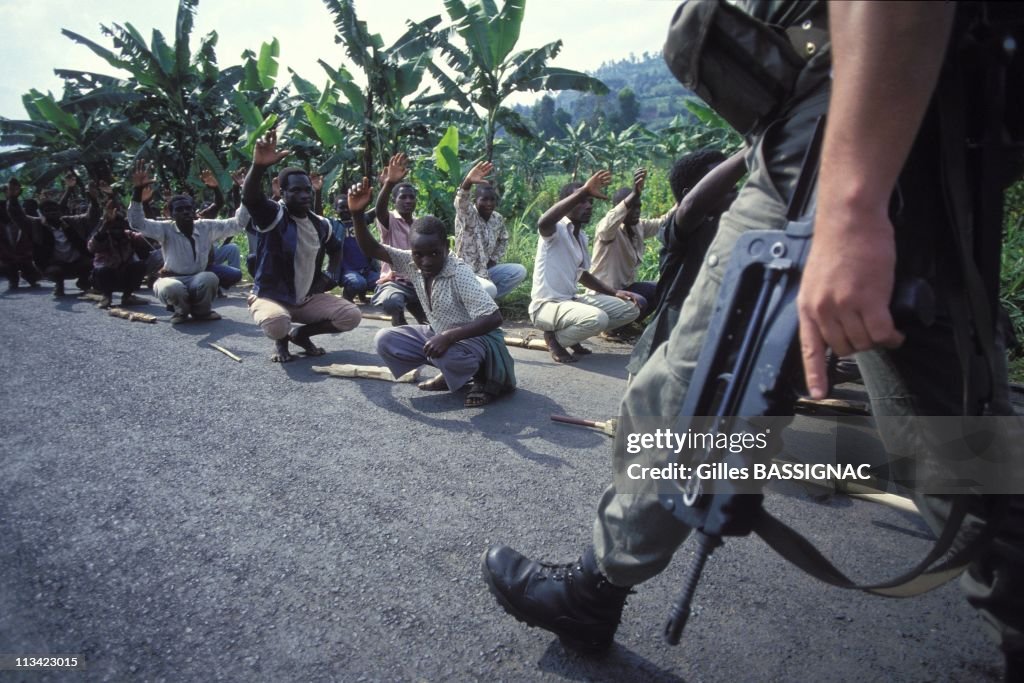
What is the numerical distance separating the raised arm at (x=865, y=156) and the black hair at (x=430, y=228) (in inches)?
124

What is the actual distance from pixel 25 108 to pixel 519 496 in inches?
813

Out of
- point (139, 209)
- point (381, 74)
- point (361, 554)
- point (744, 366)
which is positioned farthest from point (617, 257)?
point (381, 74)

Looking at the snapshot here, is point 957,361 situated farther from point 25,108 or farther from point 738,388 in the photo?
point 25,108

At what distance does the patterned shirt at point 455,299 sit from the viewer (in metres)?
3.99

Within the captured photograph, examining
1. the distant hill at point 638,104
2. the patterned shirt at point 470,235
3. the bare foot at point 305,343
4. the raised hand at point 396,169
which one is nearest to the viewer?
the raised hand at point 396,169

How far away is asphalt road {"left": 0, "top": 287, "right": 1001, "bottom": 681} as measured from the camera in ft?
5.57

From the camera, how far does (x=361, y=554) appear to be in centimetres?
220

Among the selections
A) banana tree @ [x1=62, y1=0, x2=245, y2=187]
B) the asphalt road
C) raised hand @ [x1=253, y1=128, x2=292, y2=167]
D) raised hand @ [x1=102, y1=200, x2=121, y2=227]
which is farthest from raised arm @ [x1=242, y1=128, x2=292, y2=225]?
banana tree @ [x1=62, y1=0, x2=245, y2=187]

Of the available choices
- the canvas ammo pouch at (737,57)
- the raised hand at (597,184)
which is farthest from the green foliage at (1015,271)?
the canvas ammo pouch at (737,57)

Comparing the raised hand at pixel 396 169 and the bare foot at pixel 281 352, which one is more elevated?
the raised hand at pixel 396 169

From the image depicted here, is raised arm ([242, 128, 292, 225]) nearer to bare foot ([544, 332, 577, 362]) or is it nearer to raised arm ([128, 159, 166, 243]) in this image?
raised arm ([128, 159, 166, 243])

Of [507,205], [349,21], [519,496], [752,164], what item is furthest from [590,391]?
[349,21]

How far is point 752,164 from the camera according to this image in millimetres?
1272

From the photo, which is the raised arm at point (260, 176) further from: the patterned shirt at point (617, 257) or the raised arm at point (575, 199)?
the patterned shirt at point (617, 257)
